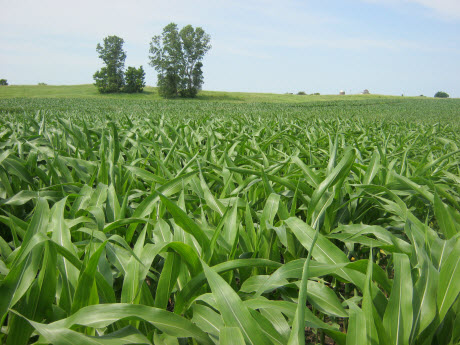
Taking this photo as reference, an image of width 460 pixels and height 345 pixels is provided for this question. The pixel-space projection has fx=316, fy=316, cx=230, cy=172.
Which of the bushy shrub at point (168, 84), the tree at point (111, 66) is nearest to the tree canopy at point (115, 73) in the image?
the tree at point (111, 66)

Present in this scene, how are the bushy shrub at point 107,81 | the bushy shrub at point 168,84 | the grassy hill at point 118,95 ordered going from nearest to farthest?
1. the grassy hill at point 118,95
2. the bushy shrub at point 168,84
3. the bushy shrub at point 107,81

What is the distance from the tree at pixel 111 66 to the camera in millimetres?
51422

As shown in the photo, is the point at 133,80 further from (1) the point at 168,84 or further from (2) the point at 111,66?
(1) the point at 168,84

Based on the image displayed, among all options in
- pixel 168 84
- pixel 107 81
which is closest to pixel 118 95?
pixel 107 81

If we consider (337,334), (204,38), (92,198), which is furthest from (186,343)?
(204,38)

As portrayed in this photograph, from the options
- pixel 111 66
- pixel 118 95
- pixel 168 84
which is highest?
pixel 111 66

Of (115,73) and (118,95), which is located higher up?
(115,73)

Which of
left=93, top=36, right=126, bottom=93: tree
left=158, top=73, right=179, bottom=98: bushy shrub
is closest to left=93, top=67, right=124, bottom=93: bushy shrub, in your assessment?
left=93, top=36, right=126, bottom=93: tree

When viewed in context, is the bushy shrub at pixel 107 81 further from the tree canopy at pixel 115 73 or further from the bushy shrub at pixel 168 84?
the bushy shrub at pixel 168 84

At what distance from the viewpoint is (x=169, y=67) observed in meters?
48.4

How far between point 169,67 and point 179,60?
7.72 ft

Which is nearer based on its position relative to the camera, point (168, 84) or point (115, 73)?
point (168, 84)

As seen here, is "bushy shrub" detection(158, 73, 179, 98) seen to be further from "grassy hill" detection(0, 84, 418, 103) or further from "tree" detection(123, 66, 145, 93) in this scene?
"tree" detection(123, 66, 145, 93)

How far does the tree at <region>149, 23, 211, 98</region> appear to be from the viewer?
48.6 metres
